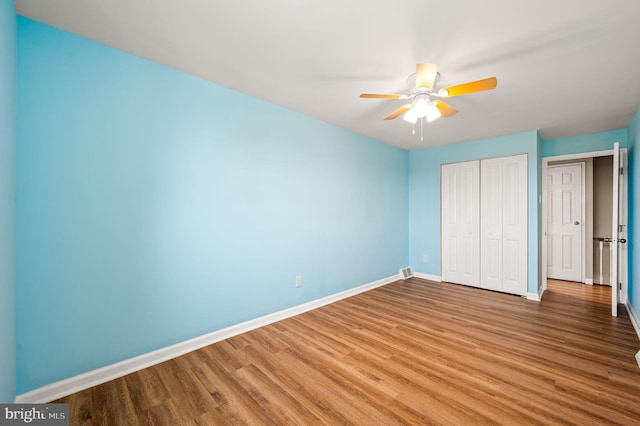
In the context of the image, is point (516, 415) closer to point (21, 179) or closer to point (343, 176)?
point (343, 176)

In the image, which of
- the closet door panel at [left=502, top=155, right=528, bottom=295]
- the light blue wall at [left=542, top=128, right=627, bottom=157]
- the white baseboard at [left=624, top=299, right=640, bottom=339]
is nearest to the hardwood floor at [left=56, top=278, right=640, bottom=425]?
the white baseboard at [left=624, top=299, right=640, bottom=339]

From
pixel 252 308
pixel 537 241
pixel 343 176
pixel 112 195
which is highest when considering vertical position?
pixel 343 176

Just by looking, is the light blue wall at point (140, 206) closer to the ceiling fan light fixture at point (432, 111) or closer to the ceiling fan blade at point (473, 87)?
the ceiling fan light fixture at point (432, 111)

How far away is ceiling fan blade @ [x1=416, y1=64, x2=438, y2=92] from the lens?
182 cm

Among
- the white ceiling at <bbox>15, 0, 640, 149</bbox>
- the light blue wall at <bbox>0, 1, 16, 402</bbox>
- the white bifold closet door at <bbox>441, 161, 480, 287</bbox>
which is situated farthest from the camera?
the white bifold closet door at <bbox>441, 161, 480, 287</bbox>

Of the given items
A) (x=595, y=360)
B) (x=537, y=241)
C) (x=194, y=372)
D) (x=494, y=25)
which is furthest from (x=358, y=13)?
(x=537, y=241)

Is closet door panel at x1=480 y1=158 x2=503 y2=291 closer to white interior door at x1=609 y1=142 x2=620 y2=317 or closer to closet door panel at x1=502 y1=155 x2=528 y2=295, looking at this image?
closet door panel at x1=502 y1=155 x2=528 y2=295

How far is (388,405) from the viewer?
1645 millimetres

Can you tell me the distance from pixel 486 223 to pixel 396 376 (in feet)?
10.8

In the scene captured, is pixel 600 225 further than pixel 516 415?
Yes

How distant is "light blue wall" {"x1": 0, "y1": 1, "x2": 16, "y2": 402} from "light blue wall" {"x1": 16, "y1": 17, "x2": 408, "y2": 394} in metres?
0.11

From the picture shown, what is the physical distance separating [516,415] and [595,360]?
1.26m

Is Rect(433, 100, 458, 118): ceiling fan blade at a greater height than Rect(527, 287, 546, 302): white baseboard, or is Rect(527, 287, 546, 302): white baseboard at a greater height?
Rect(433, 100, 458, 118): ceiling fan blade

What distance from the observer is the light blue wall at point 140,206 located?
1.66 m
